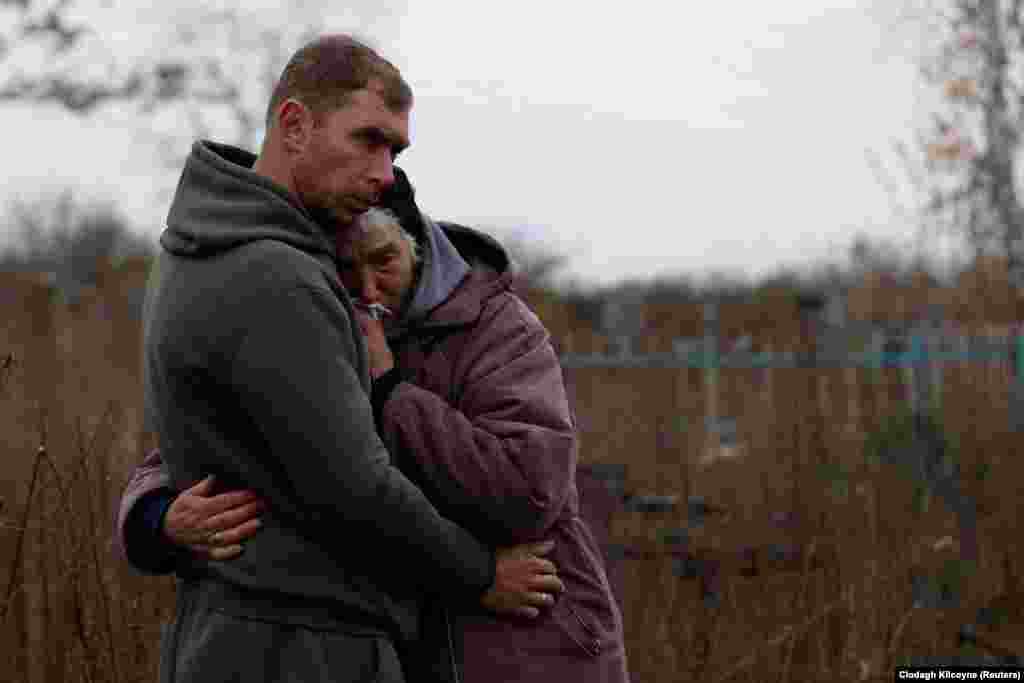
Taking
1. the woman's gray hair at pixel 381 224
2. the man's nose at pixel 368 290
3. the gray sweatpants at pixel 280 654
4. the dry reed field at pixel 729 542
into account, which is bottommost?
the dry reed field at pixel 729 542

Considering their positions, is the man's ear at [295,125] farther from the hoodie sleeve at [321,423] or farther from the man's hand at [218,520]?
the man's hand at [218,520]

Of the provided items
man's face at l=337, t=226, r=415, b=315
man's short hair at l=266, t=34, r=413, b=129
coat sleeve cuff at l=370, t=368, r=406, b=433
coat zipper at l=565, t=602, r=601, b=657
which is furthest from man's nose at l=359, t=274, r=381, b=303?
coat zipper at l=565, t=602, r=601, b=657

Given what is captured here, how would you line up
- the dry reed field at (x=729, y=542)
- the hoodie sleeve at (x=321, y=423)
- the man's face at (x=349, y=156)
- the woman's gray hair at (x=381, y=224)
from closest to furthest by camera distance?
1. the hoodie sleeve at (x=321, y=423)
2. the man's face at (x=349, y=156)
3. the woman's gray hair at (x=381, y=224)
4. the dry reed field at (x=729, y=542)

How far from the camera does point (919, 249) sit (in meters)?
7.11

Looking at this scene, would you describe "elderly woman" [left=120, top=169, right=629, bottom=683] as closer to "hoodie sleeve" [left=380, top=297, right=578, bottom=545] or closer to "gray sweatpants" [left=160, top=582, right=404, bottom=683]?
"hoodie sleeve" [left=380, top=297, right=578, bottom=545]

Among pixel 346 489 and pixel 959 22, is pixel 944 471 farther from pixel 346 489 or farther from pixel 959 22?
pixel 346 489

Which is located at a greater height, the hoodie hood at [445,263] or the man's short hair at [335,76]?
the man's short hair at [335,76]

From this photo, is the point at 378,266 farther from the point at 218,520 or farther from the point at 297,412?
the point at 218,520

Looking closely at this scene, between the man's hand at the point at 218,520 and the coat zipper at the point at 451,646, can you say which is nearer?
the man's hand at the point at 218,520

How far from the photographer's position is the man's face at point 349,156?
182 cm

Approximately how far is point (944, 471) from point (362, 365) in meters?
5.71

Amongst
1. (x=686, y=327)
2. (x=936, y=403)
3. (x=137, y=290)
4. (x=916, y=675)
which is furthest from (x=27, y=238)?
(x=916, y=675)

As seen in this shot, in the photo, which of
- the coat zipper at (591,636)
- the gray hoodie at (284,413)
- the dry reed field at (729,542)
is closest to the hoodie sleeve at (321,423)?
the gray hoodie at (284,413)

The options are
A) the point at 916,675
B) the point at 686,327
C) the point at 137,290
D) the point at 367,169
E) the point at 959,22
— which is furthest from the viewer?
the point at 686,327
